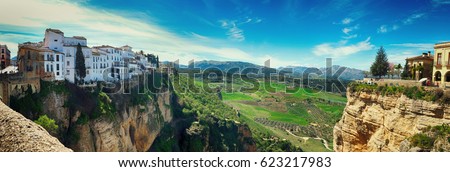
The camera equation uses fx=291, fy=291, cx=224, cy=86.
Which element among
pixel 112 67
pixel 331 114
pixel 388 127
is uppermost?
pixel 112 67

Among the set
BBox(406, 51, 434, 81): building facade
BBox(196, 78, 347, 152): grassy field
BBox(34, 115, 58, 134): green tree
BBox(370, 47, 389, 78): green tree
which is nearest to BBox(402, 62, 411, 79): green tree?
BBox(406, 51, 434, 81): building facade

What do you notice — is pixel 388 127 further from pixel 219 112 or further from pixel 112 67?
pixel 219 112

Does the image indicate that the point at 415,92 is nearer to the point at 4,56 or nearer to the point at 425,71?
the point at 425,71

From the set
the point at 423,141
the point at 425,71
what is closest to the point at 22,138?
the point at 423,141

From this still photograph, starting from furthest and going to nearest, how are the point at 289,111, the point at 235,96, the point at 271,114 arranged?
the point at 235,96, the point at 289,111, the point at 271,114

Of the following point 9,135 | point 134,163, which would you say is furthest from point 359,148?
point 9,135

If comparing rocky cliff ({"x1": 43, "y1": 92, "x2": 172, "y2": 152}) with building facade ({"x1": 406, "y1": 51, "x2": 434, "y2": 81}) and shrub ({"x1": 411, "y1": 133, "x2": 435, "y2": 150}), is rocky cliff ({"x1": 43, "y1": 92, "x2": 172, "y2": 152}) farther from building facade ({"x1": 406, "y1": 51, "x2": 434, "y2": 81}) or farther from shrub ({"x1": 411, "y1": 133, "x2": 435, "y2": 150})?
building facade ({"x1": 406, "y1": 51, "x2": 434, "y2": 81})
